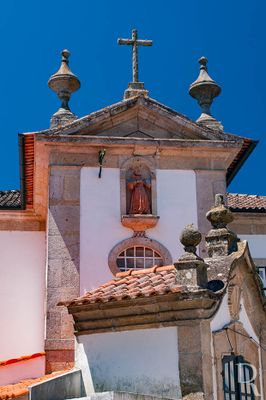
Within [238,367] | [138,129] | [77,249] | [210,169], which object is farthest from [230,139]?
[238,367]

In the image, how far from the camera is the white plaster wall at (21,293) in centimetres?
1702

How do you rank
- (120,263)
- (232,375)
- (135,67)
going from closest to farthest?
(232,375)
(120,263)
(135,67)

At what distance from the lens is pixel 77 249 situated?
49.5ft

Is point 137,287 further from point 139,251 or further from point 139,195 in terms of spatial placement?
point 139,195

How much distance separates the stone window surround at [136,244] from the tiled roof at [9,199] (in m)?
4.12

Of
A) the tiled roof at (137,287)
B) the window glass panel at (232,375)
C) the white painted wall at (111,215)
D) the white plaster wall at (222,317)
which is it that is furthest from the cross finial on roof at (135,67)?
the window glass panel at (232,375)

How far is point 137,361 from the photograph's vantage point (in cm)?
1020

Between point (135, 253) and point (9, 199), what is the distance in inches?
204

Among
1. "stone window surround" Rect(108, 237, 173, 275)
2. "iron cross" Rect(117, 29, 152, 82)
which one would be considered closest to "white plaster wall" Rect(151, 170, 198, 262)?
"stone window surround" Rect(108, 237, 173, 275)

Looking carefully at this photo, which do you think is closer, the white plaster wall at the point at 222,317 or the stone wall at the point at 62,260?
the white plaster wall at the point at 222,317

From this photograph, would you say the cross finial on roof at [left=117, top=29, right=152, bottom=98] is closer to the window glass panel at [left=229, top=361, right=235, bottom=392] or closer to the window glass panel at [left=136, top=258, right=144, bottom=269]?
the window glass panel at [left=136, top=258, right=144, bottom=269]

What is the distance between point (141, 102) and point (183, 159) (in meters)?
1.43

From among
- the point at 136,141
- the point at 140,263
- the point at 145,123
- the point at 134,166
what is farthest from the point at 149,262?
the point at 145,123

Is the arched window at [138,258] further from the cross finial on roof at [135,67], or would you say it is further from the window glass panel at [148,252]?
the cross finial on roof at [135,67]
